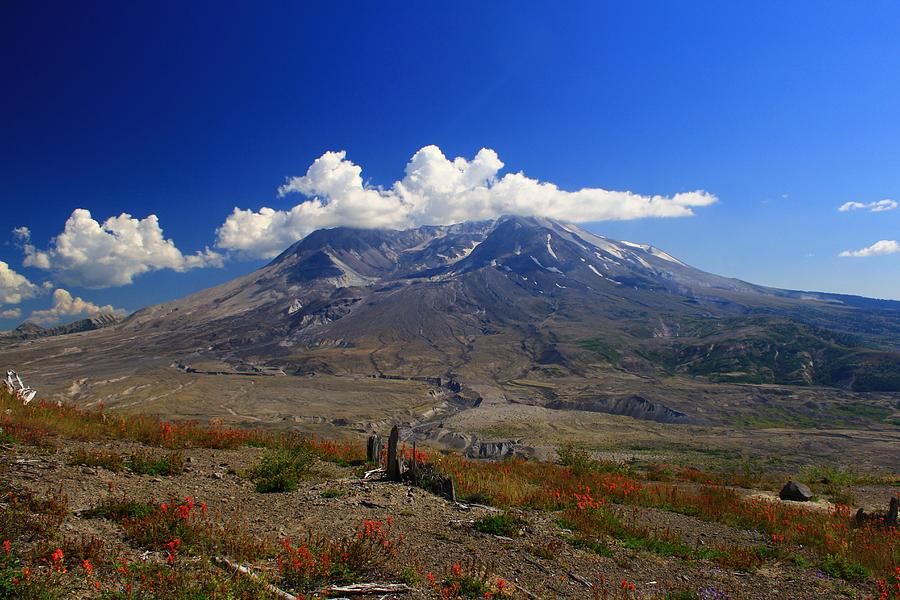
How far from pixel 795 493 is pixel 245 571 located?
16020mm

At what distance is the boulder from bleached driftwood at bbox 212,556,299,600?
15576mm

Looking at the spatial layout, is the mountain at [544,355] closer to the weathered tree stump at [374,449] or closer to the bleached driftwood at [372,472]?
the weathered tree stump at [374,449]

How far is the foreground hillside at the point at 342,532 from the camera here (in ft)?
15.8

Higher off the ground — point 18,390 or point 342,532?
point 18,390

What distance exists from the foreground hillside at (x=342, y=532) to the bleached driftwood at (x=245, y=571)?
22mm

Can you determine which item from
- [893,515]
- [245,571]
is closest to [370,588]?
[245,571]

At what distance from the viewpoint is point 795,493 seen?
47.6 feet

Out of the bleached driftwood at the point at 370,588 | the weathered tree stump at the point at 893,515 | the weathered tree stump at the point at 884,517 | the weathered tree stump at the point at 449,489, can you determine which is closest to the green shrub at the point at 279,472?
the weathered tree stump at the point at 449,489

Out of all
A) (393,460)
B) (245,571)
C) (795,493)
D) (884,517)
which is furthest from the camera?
(795,493)

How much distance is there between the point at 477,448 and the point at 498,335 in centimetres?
9421

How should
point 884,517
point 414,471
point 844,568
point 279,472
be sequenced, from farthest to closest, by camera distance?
point 884,517
point 414,471
point 279,472
point 844,568

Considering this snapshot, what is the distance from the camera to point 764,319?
13438 cm

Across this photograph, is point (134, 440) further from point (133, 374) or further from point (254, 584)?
point (133, 374)

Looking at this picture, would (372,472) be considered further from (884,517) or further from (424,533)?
(884,517)
